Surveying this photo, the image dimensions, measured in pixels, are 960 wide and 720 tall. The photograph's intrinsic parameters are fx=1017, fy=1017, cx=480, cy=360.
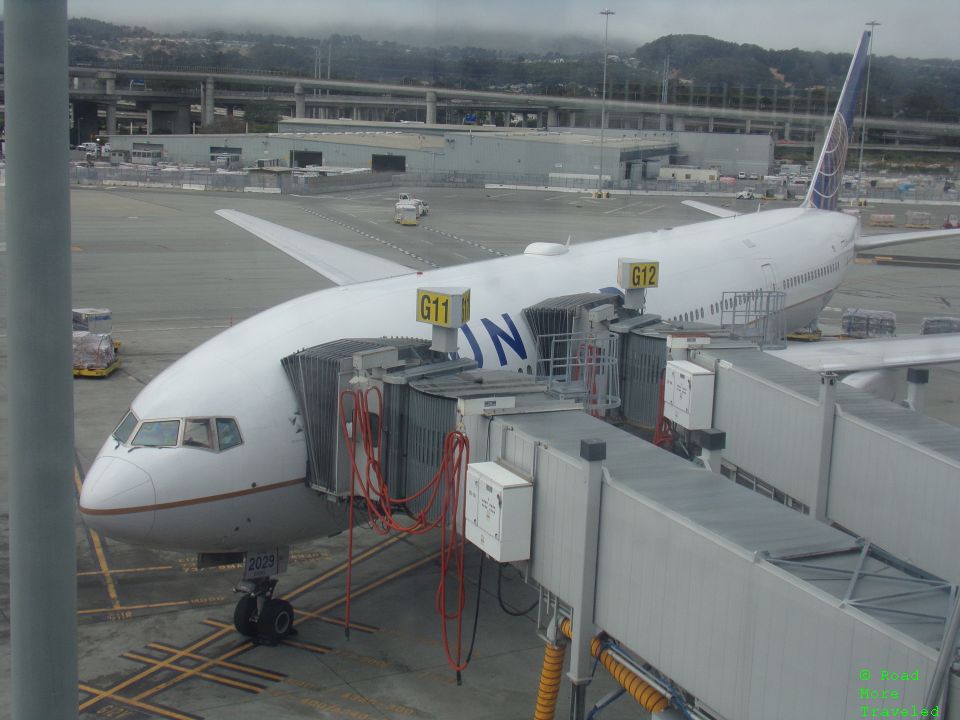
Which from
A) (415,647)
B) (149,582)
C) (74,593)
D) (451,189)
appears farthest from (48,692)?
(451,189)

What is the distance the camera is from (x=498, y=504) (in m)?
9.42

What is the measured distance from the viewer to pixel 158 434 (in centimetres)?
1198

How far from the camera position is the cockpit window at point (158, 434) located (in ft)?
39.0

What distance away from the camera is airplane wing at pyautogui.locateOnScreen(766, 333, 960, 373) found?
18.2m

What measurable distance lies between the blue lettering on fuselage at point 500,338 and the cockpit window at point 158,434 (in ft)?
14.1

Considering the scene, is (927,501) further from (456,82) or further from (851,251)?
(851,251)

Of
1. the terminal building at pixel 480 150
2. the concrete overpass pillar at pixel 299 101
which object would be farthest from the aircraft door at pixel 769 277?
the concrete overpass pillar at pixel 299 101

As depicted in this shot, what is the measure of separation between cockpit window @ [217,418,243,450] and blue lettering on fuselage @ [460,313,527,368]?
3.70 m

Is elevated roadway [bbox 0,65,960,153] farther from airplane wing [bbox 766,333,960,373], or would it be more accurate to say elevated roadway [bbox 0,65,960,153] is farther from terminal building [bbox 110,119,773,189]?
airplane wing [bbox 766,333,960,373]

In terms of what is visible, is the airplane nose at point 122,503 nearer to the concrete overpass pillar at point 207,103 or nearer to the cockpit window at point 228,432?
the cockpit window at point 228,432

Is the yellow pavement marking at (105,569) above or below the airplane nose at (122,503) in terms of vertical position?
below

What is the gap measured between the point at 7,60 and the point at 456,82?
7655 mm

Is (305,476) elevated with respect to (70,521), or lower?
lower

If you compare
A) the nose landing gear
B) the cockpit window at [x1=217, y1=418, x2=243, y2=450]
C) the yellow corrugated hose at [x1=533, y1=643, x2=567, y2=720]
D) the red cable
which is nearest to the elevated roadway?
the red cable
